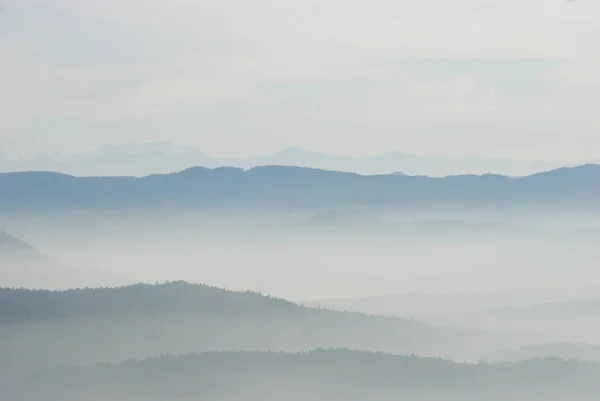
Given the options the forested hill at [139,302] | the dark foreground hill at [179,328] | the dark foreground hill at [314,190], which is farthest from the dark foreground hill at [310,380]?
the dark foreground hill at [314,190]

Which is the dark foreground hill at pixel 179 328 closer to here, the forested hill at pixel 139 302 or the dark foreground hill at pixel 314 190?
the forested hill at pixel 139 302

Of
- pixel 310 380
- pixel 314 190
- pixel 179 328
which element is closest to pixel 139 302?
pixel 179 328

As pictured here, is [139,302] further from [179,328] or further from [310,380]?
[310,380]

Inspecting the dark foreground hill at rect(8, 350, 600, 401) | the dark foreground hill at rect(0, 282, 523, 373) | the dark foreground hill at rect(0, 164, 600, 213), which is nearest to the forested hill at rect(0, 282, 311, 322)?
the dark foreground hill at rect(0, 282, 523, 373)

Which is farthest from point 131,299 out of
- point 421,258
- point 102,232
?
point 421,258

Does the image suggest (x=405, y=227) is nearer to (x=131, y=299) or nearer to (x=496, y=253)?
(x=496, y=253)

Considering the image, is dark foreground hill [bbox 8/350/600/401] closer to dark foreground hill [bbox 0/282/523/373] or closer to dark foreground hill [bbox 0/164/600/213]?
dark foreground hill [bbox 0/282/523/373]
